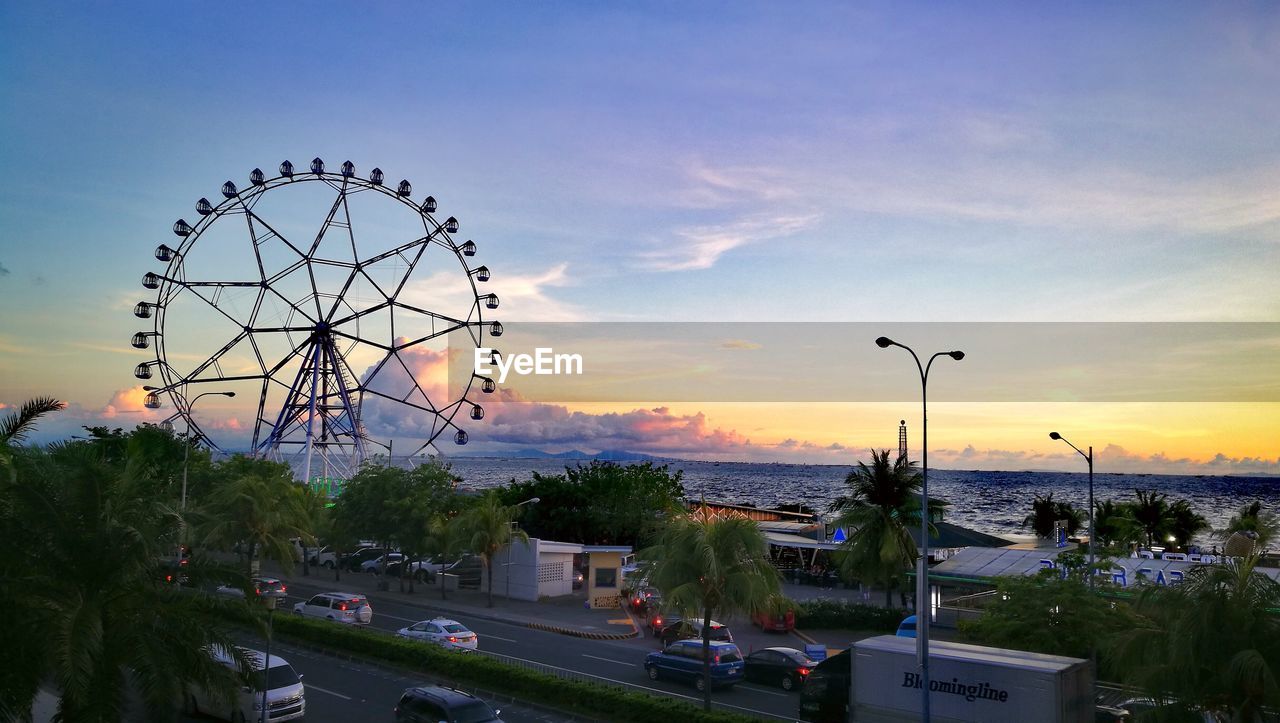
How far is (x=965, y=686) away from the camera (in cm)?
1939

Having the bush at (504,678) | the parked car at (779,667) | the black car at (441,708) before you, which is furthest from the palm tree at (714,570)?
the black car at (441,708)

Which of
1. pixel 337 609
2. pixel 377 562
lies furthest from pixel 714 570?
pixel 377 562

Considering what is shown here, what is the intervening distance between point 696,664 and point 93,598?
17.1 m

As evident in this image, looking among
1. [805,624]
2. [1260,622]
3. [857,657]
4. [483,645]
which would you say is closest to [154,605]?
[857,657]

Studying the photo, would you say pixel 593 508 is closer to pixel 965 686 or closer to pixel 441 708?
pixel 441 708

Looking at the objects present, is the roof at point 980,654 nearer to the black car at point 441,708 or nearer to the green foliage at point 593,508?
the black car at point 441,708

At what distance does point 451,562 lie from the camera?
159ft

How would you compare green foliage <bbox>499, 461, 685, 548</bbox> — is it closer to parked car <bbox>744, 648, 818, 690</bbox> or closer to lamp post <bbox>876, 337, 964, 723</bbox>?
parked car <bbox>744, 648, 818, 690</bbox>

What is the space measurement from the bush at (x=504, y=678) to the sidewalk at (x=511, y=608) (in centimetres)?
980

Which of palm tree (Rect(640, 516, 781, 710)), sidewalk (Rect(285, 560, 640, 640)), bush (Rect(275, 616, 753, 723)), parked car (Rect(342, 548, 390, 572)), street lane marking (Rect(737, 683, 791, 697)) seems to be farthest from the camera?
parked car (Rect(342, 548, 390, 572))

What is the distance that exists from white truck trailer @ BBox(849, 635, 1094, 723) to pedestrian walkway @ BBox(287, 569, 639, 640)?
18.0 m

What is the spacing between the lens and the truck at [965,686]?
18422 millimetres

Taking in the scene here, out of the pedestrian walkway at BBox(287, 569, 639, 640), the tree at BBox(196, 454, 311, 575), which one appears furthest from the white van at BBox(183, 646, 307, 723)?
the pedestrian walkway at BBox(287, 569, 639, 640)

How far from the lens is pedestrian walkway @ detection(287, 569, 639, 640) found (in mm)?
39469
